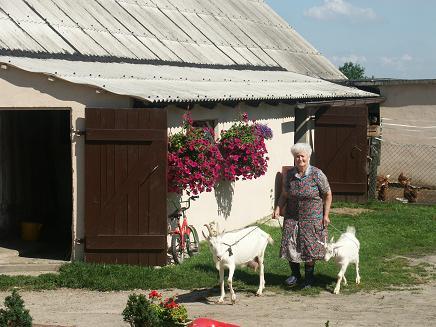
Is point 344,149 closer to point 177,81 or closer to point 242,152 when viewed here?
point 242,152

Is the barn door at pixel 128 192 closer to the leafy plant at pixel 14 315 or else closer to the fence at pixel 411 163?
the leafy plant at pixel 14 315

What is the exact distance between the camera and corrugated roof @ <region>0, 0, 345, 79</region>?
1375cm

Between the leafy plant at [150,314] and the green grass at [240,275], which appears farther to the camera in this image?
the green grass at [240,275]

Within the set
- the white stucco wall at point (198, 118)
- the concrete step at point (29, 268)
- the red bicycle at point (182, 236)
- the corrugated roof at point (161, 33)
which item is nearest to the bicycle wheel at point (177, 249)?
the red bicycle at point (182, 236)

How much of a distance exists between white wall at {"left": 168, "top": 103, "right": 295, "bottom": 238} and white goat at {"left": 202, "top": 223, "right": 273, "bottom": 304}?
2267mm

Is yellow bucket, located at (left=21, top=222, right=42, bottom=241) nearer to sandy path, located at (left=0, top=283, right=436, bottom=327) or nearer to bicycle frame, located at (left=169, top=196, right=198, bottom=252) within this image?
bicycle frame, located at (left=169, top=196, right=198, bottom=252)

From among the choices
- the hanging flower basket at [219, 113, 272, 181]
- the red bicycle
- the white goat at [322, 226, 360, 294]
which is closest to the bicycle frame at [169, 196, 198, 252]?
the red bicycle

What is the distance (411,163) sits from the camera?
21531mm

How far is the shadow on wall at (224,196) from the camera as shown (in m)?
14.2

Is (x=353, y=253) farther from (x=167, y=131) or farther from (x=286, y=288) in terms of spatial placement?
(x=167, y=131)

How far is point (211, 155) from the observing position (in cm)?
1223

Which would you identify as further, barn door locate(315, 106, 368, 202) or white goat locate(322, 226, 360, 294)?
barn door locate(315, 106, 368, 202)

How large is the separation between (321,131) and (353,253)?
872cm

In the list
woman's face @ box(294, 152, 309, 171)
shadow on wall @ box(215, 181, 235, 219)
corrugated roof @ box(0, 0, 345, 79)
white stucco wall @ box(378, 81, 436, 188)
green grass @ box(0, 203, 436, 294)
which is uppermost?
corrugated roof @ box(0, 0, 345, 79)
